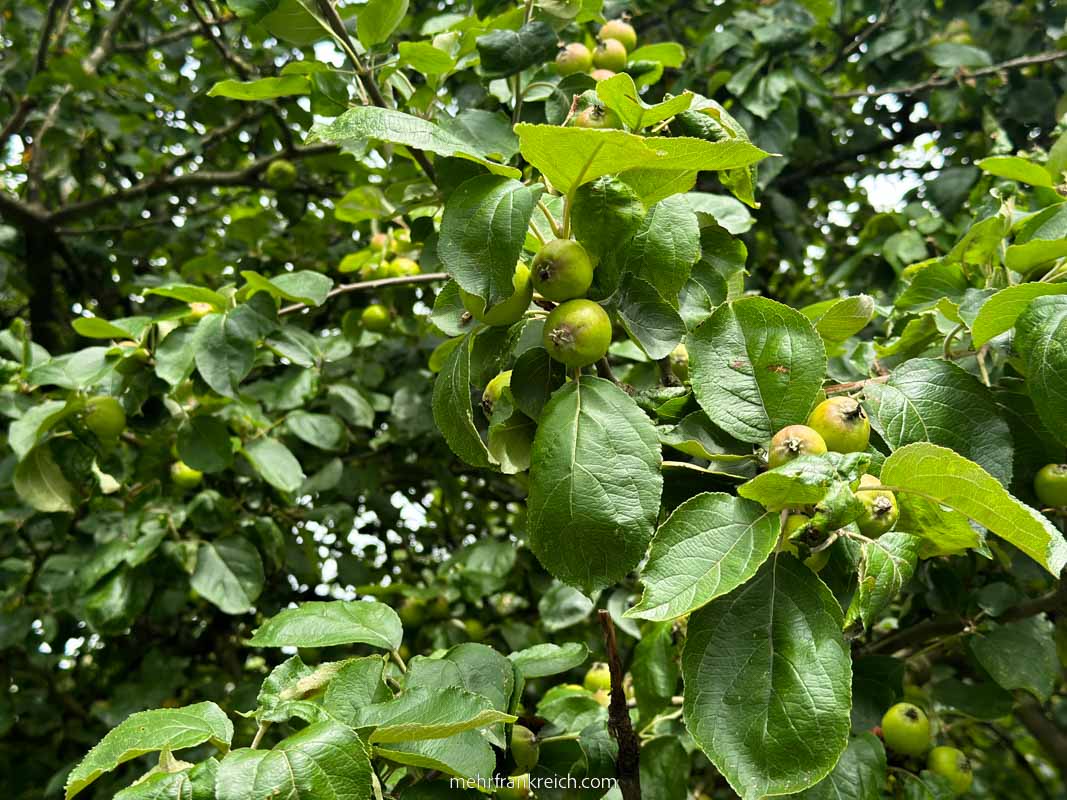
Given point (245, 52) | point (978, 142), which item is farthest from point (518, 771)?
point (245, 52)

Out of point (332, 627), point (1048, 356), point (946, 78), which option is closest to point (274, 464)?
point (332, 627)

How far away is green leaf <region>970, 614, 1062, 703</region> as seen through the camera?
1532 mm

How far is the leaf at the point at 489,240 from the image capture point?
103 cm

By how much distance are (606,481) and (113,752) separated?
636 mm

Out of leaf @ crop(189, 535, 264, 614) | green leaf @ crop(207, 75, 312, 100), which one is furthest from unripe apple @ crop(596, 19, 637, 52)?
leaf @ crop(189, 535, 264, 614)

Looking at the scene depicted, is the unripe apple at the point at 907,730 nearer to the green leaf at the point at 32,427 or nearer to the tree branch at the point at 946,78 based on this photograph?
the green leaf at the point at 32,427

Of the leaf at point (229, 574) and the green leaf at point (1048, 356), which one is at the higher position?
the green leaf at point (1048, 356)

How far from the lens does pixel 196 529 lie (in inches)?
94.3

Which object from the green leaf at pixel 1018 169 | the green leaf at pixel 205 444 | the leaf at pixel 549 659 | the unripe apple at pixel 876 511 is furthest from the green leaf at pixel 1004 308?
the green leaf at pixel 205 444

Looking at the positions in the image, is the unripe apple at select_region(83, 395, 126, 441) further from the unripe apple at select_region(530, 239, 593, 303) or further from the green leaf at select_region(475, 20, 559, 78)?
the unripe apple at select_region(530, 239, 593, 303)

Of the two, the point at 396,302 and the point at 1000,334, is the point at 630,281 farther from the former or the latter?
the point at 396,302

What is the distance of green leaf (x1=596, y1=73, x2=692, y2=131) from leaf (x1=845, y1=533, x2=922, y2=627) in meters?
0.59

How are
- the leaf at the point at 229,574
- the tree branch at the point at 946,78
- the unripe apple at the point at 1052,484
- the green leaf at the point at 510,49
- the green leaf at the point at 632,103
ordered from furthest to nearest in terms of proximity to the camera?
the tree branch at the point at 946,78 < the leaf at the point at 229,574 < the green leaf at the point at 510,49 < the unripe apple at the point at 1052,484 < the green leaf at the point at 632,103

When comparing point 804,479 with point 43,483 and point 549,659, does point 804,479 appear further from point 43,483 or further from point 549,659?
point 43,483
